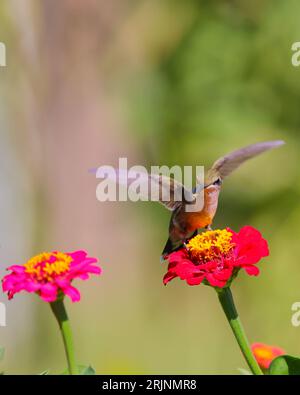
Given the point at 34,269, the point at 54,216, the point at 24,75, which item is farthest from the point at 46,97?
the point at 34,269

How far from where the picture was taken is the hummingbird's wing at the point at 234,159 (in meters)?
0.69

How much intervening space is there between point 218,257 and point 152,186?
0.60 ft

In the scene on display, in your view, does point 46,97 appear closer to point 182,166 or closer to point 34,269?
point 182,166

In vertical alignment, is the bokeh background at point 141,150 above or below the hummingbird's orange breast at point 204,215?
above

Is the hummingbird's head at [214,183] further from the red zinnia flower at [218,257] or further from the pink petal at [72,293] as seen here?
the pink petal at [72,293]

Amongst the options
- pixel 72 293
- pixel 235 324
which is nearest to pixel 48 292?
pixel 72 293

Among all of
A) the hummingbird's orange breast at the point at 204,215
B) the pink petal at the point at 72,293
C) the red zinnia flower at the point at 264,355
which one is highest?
the hummingbird's orange breast at the point at 204,215

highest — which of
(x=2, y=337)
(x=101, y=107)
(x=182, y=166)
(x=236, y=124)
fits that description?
(x=101, y=107)

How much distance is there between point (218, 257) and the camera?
0.63 m

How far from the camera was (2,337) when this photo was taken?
226 centimetres

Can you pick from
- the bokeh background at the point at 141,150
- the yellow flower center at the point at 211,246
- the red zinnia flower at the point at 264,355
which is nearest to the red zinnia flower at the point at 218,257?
the yellow flower center at the point at 211,246
